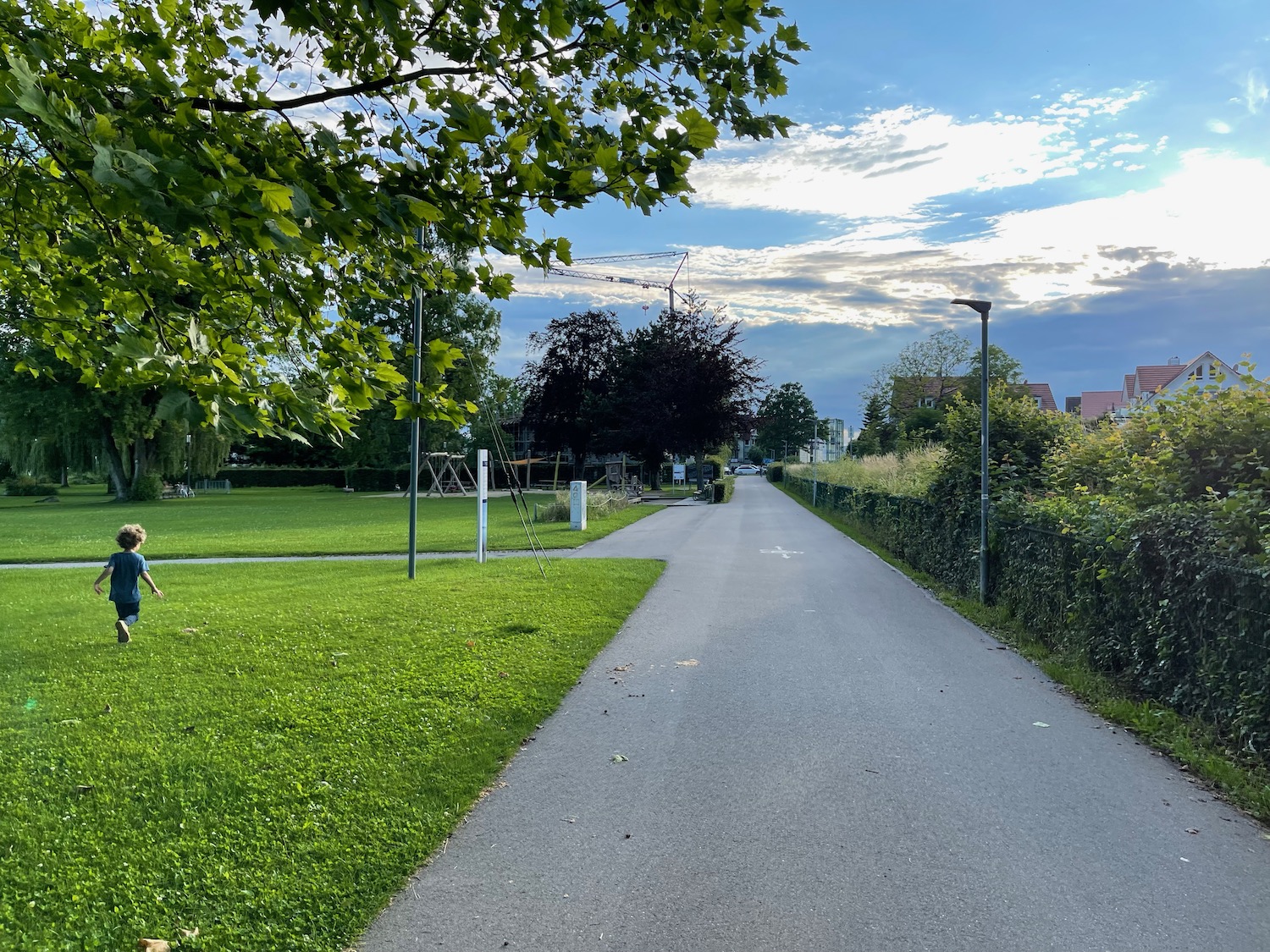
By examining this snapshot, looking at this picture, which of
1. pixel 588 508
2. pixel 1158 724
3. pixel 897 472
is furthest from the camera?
pixel 588 508

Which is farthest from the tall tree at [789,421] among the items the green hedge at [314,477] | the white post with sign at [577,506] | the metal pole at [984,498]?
the metal pole at [984,498]

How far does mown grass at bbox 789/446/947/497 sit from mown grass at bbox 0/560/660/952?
9785 millimetres

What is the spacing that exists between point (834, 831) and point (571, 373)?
164 feet

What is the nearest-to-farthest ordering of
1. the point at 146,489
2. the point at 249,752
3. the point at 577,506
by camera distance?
the point at 249,752
the point at 577,506
the point at 146,489

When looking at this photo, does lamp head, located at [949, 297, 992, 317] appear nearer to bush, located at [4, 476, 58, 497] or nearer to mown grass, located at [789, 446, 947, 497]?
mown grass, located at [789, 446, 947, 497]

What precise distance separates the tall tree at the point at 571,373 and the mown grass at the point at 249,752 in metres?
42.6

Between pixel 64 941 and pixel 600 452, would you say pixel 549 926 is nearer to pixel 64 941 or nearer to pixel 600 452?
pixel 64 941

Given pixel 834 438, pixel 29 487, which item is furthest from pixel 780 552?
pixel 29 487

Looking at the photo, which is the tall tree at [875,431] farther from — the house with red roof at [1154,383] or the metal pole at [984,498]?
the metal pole at [984,498]

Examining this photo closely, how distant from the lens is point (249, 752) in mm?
4949

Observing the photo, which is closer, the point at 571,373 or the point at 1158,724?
the point at 1158,724

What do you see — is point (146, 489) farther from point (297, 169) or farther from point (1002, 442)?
point (297, 169)

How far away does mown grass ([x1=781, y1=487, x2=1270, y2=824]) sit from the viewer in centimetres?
450

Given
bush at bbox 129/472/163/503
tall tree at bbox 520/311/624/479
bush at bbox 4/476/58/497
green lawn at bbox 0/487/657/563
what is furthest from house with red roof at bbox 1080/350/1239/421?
bush at bbox 4/476/58/497
